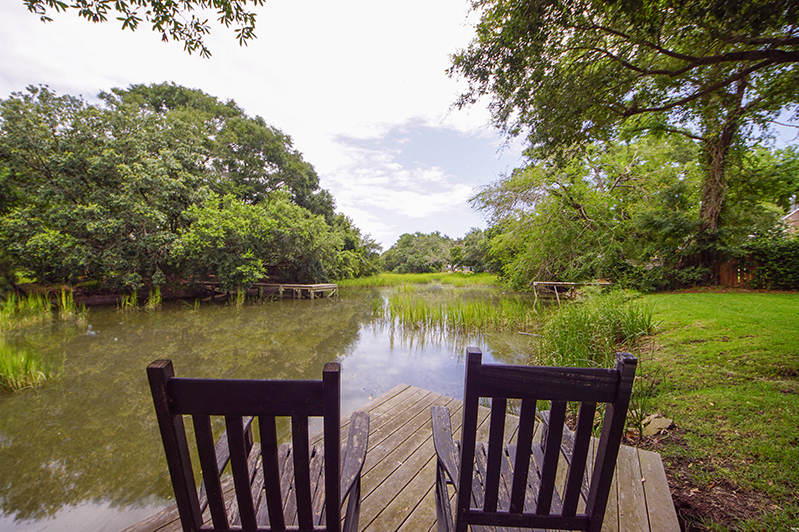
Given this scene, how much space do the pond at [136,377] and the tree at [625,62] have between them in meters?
3.57

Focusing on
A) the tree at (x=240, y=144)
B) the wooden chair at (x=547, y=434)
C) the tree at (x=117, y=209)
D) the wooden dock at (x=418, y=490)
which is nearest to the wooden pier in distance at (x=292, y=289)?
the tree at (x=117, y=209)

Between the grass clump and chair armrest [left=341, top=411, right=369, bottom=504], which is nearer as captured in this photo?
chair armrest [left=341, top=411, right=369, bottom=504]

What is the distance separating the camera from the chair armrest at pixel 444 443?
1.12 meters

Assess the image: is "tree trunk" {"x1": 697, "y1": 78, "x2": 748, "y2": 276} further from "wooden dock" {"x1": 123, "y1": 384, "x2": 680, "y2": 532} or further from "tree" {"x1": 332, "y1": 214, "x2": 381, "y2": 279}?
"tree" {"x1": 332, "y1": 214, "x2": 381, "y2": 279}

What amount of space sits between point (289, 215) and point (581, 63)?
1073 centimetres

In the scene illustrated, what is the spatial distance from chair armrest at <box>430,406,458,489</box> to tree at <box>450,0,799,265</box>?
11.9 ft

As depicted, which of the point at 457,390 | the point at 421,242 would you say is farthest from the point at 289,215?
the point at 421,242

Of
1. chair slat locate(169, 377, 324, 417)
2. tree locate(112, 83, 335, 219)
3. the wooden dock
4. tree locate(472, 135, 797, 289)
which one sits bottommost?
the wooden dock

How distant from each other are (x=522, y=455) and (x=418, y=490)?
1.06m

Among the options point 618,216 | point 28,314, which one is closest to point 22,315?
point 28,314

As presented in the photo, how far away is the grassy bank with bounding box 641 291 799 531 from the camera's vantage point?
1.46 meters

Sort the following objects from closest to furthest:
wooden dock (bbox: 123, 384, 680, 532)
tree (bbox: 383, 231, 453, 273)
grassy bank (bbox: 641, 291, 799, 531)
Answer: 1. wooden dock (bbox: 123, 384, 680, 532)
2. grassy bank (bbox: 641, 291, 799, 531)
3. tree (bbox: 383, 231, 453, 273)

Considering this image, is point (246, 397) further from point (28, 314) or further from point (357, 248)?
point (357, 248)

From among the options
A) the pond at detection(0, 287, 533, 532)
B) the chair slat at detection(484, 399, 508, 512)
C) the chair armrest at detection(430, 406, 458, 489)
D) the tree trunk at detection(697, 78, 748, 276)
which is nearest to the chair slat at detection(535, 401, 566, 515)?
the chair slat at detection(484, 399, 508, 512)
